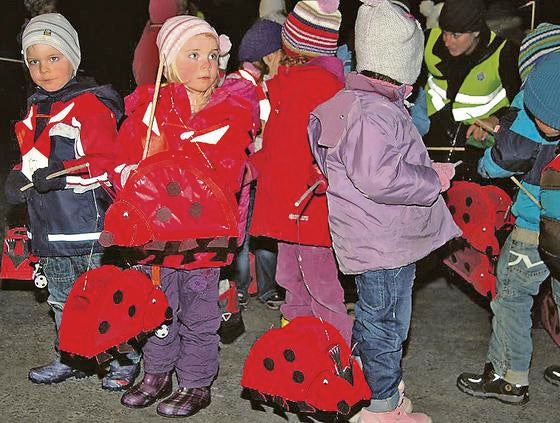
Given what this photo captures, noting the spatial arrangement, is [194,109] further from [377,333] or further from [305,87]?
[377,333]

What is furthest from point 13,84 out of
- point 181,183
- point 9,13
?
point 181,183

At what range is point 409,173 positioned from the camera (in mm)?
3721

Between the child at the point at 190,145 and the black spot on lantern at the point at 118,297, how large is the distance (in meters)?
0.40

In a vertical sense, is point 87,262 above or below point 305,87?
below

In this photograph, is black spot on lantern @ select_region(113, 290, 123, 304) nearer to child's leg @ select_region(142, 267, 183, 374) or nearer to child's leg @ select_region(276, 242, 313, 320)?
child's leg @ select_region(142, 267, 183, 374)

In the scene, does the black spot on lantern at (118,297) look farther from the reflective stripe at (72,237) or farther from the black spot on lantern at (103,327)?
the reflective stripe at (72,237)

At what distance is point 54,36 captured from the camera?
14.3 feet

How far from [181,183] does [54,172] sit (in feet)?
2.52

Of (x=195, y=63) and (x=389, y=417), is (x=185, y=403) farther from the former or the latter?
(x=195, y=63)

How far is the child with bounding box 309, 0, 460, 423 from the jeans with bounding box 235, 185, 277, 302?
184 centimetres

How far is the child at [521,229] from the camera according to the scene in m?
3.95

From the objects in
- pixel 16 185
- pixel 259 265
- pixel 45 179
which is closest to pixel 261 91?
pixel 45 179

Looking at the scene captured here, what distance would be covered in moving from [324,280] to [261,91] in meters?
1.13

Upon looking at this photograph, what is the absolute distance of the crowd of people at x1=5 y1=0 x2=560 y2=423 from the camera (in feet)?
12.6
